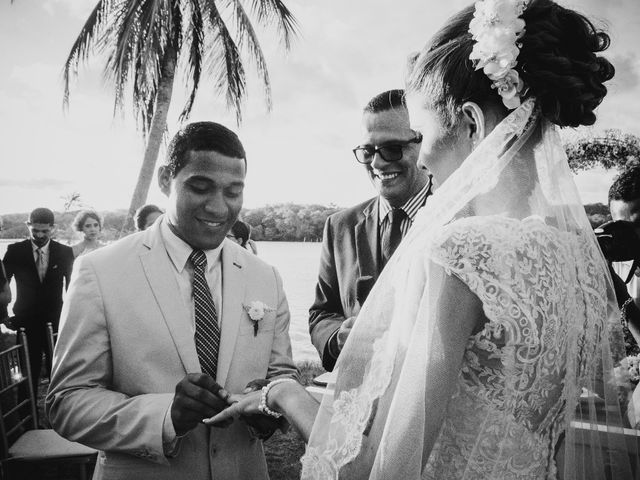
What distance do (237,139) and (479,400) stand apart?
1.70 m

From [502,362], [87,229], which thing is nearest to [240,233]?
[87,229]

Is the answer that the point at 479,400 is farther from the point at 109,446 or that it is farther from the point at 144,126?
the point at 144,126

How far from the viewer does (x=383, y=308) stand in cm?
140

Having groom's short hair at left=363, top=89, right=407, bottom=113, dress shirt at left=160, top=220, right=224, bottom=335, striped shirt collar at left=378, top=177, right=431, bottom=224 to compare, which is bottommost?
dress shirt at left=160, top=220, right=224, bottom=335

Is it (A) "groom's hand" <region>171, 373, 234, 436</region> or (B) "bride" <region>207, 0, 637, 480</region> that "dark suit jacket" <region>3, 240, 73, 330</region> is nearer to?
(A) "groom's hand" <region>171, 373, 234, 436</region>

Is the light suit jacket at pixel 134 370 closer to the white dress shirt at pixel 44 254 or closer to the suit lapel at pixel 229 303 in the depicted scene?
the suit lapel at pixel 229 303

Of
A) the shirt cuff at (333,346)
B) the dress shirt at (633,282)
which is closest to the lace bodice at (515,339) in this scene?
the shirt cuff at (333,346)

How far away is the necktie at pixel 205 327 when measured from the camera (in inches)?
81.0

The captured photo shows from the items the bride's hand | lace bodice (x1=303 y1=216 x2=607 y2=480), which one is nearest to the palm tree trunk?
the bride's hand

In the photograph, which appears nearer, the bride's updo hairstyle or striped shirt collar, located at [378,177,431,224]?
the bride's updo hairstyle

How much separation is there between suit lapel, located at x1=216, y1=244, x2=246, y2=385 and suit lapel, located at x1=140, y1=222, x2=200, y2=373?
0.13 metres

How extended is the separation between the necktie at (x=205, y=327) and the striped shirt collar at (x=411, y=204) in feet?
4.76

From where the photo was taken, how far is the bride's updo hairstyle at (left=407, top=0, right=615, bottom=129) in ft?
4.64

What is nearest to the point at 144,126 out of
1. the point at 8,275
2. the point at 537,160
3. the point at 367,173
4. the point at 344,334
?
the point at 8,275
